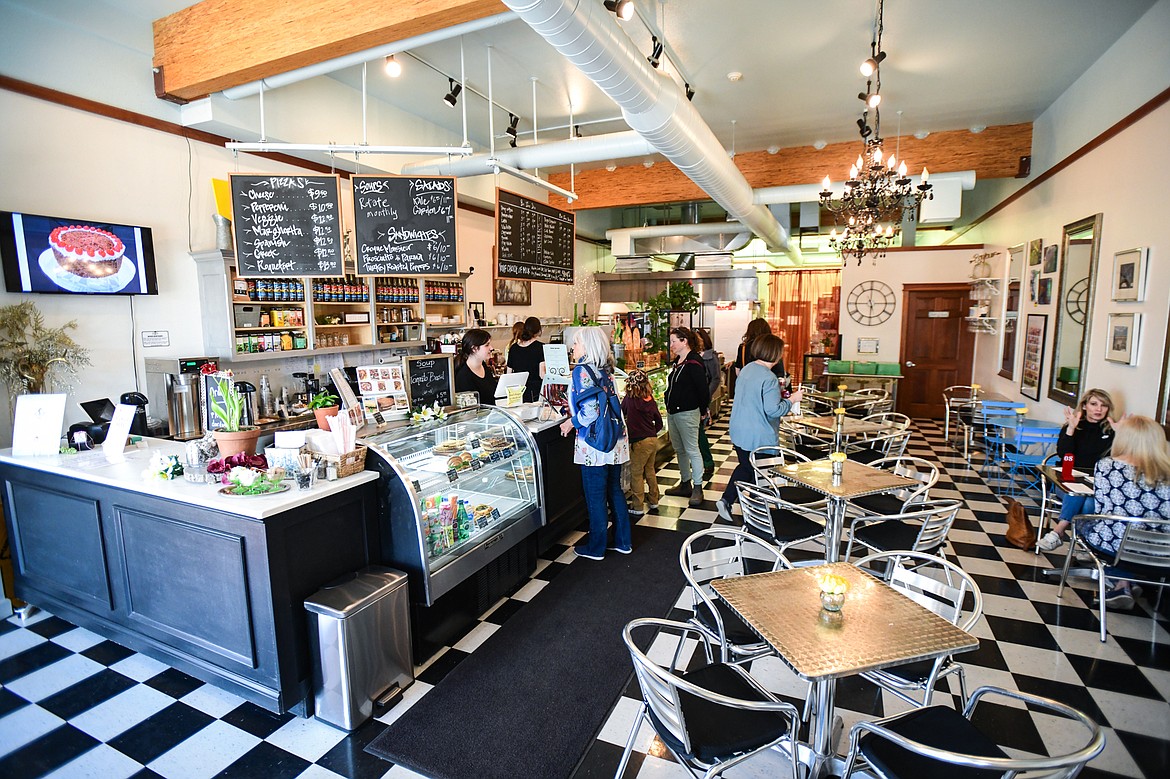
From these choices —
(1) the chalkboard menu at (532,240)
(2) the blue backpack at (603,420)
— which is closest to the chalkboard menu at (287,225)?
(1) the chalkboard menu at (532,240)

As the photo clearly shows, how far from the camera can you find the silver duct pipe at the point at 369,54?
3652mm

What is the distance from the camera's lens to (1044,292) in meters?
6.47

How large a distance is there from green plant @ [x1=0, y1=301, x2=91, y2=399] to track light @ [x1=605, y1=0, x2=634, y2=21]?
4271 millimetres

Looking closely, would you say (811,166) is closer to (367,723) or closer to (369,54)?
(369,54)

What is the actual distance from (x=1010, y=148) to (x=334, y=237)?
7.87 m

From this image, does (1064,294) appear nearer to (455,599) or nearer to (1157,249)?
(1157,249)

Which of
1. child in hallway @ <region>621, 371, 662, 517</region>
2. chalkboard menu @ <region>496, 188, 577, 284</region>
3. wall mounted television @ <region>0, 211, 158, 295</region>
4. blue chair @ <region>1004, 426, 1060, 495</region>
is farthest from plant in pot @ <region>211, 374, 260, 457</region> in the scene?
blue chair @ <region>1004, 426, 1060, 495</region>

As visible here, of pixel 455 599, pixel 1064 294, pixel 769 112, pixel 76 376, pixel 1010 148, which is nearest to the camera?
pixel 455 599

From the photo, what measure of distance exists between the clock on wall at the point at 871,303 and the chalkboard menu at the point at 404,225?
8.12m

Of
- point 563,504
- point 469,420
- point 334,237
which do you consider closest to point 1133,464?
point 563,504

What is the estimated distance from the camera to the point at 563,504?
4754 millimetres

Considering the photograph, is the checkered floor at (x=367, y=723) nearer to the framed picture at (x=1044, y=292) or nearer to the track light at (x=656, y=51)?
the framed picture at (x=1044, y=292)

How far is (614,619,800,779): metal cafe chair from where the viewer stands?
182 cm

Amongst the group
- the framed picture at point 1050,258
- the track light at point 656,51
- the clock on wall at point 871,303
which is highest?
the track light at point 656,51
